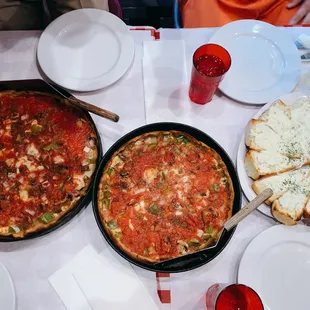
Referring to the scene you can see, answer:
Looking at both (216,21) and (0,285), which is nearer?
(0,285)

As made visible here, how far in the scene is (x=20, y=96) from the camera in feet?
5.74

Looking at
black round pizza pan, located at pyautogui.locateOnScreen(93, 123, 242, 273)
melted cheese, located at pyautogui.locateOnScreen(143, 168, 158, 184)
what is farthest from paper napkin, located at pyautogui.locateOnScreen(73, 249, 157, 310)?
melted cheese, located at pyautogui.locateOnScreen(143, 168, 158, 184)

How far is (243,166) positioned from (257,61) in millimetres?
570

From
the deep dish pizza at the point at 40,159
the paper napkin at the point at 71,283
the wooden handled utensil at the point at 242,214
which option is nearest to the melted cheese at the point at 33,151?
the deep dish pizza at the point at 40,159

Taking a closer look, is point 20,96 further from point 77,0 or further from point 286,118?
point 286,118

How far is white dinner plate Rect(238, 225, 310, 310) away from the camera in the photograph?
1.51 metres

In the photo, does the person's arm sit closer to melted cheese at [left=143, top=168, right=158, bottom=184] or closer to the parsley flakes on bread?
the parsley flakes on bread

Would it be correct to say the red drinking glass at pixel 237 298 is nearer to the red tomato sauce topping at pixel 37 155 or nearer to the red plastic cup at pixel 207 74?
the red tomato sauce topping at pixel 37 155

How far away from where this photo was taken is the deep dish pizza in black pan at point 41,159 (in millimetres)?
1542

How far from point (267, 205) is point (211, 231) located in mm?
262

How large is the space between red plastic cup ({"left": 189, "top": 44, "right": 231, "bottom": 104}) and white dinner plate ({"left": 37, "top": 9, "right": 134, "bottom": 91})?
0.34m

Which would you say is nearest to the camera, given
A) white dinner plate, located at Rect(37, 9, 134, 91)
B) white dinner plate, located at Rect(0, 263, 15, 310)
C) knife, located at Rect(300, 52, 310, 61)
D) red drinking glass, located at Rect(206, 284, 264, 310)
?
red drinking glass, located at Rect(206, 284, 264, 310)

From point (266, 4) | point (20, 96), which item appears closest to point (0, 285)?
point (20, 96)

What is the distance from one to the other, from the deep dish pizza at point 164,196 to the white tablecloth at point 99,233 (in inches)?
4.7
